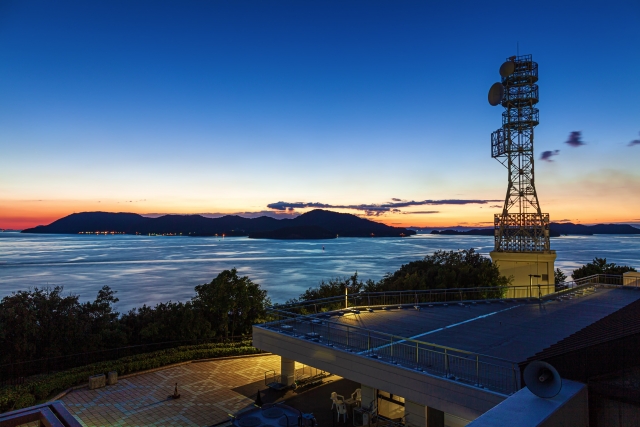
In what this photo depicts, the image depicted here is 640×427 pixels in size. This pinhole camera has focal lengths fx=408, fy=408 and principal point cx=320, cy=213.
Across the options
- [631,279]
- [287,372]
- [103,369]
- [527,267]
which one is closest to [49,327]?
[103,369]

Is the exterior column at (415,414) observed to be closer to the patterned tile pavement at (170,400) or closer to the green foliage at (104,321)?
the patterned tile pavement at (170,400)

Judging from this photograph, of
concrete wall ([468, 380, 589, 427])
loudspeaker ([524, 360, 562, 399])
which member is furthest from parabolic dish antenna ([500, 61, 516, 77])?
loudspeaker ([524, 360, 562, 399])

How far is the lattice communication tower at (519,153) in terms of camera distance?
25078 mm

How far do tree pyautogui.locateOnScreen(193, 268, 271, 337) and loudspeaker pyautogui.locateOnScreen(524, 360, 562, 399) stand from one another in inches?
586

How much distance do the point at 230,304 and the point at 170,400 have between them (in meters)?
6.79

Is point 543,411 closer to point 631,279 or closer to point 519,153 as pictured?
point 631,279

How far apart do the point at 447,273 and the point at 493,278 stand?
2.77 meters

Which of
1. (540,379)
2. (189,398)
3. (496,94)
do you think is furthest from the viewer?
(496,94)

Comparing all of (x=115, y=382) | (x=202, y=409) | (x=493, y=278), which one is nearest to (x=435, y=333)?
(x=202, y=409)

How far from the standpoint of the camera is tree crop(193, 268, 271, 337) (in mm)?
18359

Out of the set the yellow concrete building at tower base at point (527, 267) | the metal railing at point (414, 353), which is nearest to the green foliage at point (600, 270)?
the yellow concrete building at tower base at point (527, 267)

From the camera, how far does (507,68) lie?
82.0 ft

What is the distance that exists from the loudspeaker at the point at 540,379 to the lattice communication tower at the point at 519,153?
2296 centimetres

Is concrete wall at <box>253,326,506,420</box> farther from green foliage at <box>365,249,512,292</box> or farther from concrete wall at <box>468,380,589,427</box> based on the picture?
green foliage at <box>365,249,512,292</box>
